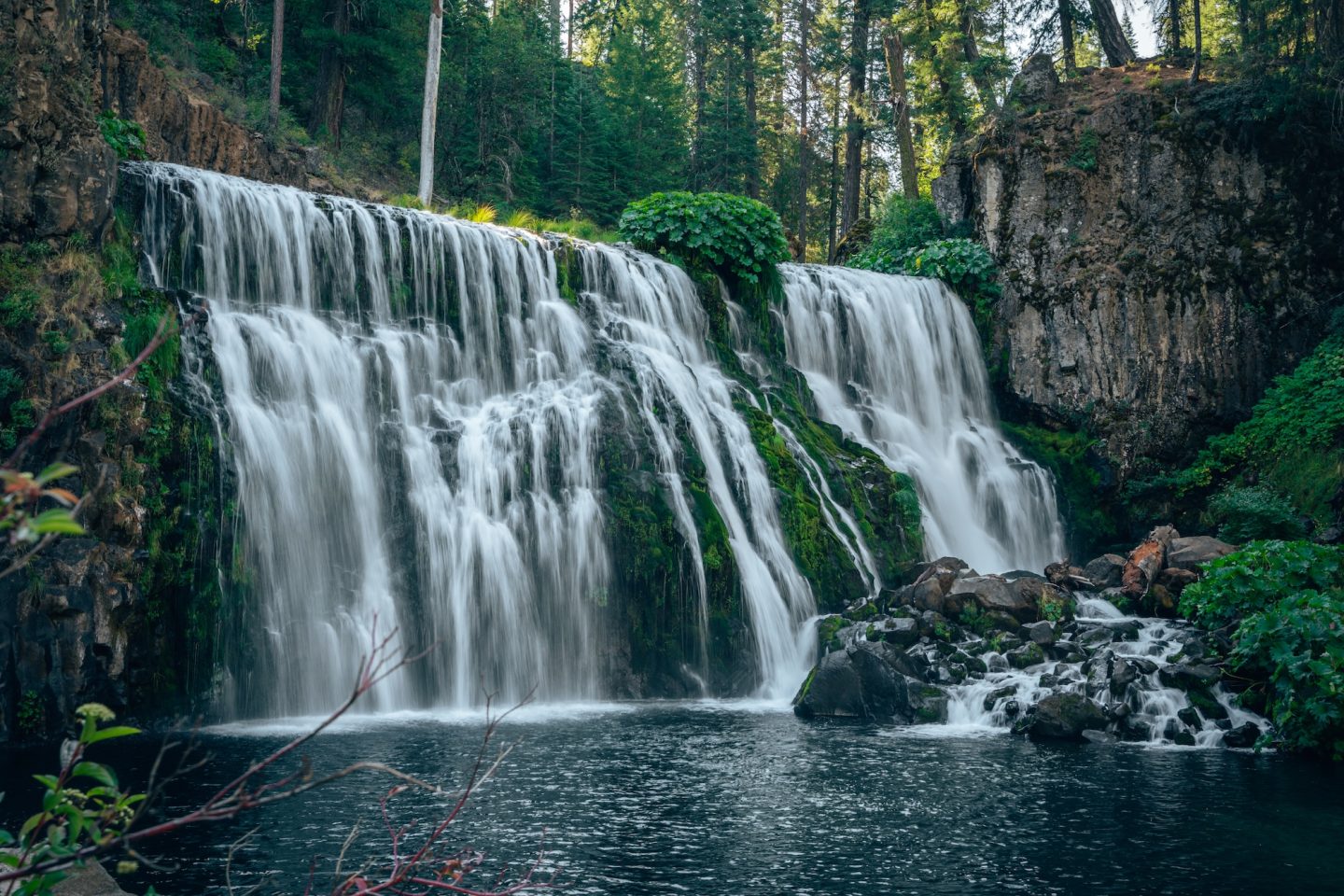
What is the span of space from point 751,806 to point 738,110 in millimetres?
34905

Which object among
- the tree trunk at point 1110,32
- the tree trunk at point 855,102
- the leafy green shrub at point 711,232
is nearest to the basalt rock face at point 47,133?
the leafy green shrub at point 711,232

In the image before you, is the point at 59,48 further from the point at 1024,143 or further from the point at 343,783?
the point at 1024,143

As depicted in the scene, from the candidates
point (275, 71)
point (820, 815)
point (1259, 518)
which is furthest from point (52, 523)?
point (275, 71)

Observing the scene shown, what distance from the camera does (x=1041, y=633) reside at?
13844 millimetres

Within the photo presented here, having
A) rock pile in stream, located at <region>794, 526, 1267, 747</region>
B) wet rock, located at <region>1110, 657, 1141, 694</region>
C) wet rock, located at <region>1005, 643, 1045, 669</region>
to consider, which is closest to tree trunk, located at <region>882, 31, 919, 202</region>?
rock pile in stream, located at <region>794, 526, 1267, 747</region>

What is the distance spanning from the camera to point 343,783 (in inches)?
368

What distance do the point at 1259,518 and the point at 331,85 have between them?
25.5 metres

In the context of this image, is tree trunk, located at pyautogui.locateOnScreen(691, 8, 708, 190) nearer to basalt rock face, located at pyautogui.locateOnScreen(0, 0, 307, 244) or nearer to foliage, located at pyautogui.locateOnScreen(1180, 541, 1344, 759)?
basalt rock face, located at pyautogui.locateOnScreen(0, 0, 307, 244)

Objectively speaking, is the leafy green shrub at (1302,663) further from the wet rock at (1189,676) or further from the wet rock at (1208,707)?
the wet rock at (1208,707)

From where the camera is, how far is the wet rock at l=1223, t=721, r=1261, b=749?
11.5 m

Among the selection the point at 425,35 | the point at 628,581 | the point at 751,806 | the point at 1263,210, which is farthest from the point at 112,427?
the point at 425,35

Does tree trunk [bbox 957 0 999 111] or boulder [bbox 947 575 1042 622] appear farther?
tree trunk [bbox 957 0 999 111]

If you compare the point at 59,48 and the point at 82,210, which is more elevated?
the point at 59,48

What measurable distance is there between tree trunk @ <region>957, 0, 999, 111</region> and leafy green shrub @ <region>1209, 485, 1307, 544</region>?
1166 centimetres
